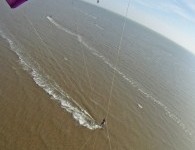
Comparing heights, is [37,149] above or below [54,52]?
above

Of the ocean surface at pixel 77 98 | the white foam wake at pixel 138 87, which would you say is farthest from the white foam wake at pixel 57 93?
the white foam wake at pixel 138 87

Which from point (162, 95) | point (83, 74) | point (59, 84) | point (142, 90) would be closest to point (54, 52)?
point (83, 74)

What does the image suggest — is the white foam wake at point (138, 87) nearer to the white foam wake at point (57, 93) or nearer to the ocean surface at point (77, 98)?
the ocean surface at point (77, 98)

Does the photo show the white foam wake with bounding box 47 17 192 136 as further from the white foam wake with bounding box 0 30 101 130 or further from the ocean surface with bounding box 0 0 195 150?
the white foam wake with bounding box 0 30 101 130

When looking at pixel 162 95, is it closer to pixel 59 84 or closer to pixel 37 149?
pixel 59 84

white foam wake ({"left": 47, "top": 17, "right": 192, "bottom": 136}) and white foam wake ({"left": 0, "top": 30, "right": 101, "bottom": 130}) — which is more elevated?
white foam wake ({"left": 0, "top": 30, "right": 101, "bottom": 130})

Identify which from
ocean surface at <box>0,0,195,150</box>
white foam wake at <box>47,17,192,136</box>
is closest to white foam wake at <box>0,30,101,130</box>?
ocean surface at <box>0,0,195,150</box>

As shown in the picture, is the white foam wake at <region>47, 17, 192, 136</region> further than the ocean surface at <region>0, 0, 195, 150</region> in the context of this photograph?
Yes

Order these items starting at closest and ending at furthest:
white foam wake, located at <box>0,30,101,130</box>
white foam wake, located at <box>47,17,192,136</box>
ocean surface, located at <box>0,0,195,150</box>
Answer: ocean surface, located at <box>0,0,195,150</box> → white foam wake, located at <box>0,30,101,130</box> → white foam wake, located at <box>47,17,192,136</box>
